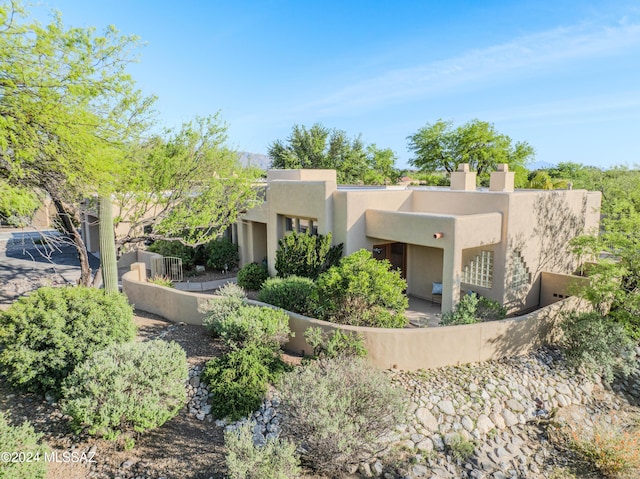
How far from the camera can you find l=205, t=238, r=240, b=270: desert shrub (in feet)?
78.8

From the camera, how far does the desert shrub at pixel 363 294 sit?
39.4 feet

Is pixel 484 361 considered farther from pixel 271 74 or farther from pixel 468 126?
pixel 468 126

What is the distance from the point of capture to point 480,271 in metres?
17.0

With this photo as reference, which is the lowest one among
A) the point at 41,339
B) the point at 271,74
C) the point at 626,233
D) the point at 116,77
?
the point at 41,339

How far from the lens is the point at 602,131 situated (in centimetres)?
3152

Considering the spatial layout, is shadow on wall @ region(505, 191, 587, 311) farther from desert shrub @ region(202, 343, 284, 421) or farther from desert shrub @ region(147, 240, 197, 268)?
desert shrub @ region(147, 240, 197, 268)

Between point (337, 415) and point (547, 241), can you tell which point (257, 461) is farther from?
point (547, 241)

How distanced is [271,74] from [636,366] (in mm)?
29333

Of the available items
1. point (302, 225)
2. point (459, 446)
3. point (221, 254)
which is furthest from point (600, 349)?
point (221, 254)

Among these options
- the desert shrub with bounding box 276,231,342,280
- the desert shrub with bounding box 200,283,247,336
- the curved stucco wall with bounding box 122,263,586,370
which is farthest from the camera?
the desert shrub with bounding box 276,231,342,280

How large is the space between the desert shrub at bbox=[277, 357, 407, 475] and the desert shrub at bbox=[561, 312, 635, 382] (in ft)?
27.1

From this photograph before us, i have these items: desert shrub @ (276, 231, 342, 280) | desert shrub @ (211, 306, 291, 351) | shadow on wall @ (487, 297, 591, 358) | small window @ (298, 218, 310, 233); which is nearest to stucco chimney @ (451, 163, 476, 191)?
desert shrub @ (276, 231, 342, 280)

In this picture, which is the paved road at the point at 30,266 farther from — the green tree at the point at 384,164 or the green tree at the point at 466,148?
the green tree at the point at 466,148

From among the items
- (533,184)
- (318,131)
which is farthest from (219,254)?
(533,184)
